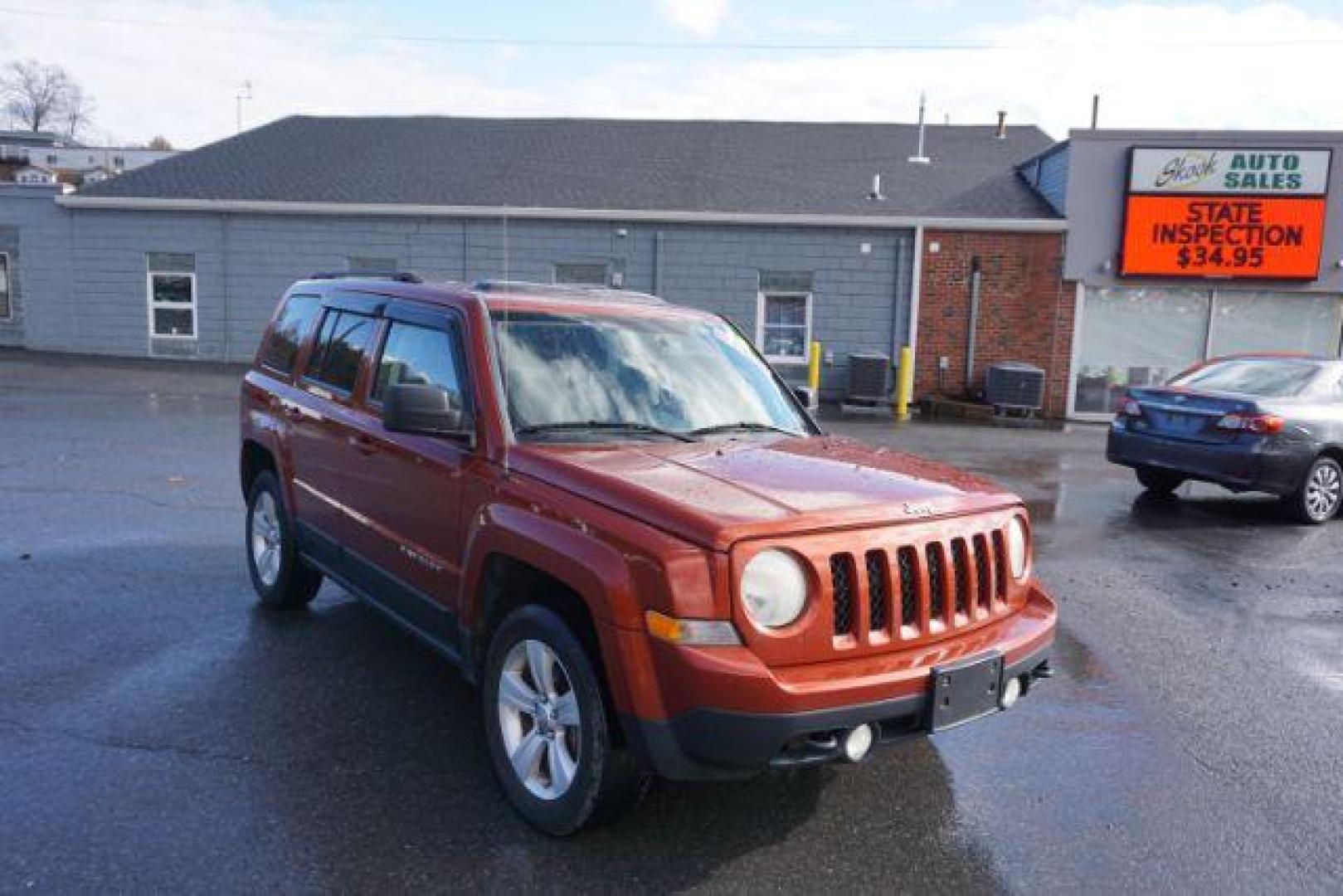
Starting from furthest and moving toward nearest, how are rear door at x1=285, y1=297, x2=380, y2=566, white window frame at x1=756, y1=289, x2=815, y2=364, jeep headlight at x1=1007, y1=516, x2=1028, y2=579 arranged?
white window frame at x1=756, y1=289, x2=815, y2=364 < rear door at x1=285, y1=297, x2=380, y2=566 < jeep headlight at x1=1007, y1=516, x2=1028, y2=579

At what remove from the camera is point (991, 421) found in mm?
18188

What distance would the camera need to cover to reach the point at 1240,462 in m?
9.46

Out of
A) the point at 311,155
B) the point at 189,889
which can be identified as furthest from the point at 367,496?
the point at 311,155

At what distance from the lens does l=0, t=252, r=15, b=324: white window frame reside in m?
22.5

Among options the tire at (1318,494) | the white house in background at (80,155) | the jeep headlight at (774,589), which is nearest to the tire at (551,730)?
the jeep headlight at (774,589)

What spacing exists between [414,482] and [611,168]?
19.3 metres

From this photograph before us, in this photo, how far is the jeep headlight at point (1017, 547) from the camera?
388 cm

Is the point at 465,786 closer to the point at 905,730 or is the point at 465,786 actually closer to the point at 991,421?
the point at 905,730

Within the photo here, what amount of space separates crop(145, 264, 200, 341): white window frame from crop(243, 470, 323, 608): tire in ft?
57.2

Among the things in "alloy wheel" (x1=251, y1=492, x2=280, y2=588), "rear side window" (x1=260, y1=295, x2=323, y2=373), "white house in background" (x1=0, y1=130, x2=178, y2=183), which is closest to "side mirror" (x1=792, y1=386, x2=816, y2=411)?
"rear side window" (x1=260, y1=295, x2=323, y2=373)

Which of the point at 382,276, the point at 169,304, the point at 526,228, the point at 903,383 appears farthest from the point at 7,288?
the point at 382,276

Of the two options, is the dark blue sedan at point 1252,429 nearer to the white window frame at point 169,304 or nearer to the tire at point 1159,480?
the tire at point 1159,480

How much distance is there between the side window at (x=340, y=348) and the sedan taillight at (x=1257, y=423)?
7.87m

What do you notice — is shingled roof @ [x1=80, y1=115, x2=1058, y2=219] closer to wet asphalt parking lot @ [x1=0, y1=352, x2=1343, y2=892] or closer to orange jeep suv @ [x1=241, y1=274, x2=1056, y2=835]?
wet asphalt parking lot @ [x1=0, y1=352, x2=1343, y2=892]
